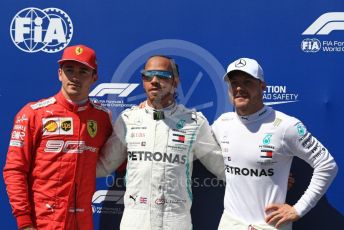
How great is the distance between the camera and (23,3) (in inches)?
115

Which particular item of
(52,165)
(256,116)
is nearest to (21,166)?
(52,165)

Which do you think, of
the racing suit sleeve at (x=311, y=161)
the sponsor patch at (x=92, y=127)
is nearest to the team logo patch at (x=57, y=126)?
the sponsor patch at (x=92, y=127)

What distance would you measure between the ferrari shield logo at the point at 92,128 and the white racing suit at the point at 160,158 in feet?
0.43

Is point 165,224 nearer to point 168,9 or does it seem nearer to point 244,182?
point 244,182

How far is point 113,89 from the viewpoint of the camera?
114 inches

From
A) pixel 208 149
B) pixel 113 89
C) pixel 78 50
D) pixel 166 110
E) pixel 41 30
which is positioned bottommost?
pixel 208 149

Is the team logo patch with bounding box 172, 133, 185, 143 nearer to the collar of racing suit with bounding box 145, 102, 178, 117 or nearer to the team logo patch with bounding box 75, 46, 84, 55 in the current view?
the collar of racing suit with bounding box 145, 102, 178, 117

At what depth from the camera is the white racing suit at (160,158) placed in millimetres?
2377

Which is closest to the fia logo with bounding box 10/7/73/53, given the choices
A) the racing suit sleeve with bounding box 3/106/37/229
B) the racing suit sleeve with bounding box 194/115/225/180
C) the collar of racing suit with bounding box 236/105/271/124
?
the racing suit sleeve with bounding box 3/106/37/229

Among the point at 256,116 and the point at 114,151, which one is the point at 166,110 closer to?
the point at 114,151

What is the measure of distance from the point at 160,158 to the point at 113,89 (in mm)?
726

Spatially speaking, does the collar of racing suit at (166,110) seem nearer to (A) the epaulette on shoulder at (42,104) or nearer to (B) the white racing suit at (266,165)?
(B) the white racing suit at (266,165)

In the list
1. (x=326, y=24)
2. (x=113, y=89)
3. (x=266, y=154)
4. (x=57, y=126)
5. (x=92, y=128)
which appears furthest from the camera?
(x=113, y=89)

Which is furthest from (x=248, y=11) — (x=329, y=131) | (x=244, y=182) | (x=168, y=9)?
(x=244, y=182)
